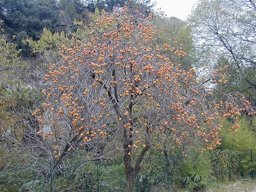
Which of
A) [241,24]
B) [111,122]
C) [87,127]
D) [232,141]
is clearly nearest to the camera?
[87,127]

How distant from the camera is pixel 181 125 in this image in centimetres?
686

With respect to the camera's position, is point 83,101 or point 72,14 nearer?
point 83,101

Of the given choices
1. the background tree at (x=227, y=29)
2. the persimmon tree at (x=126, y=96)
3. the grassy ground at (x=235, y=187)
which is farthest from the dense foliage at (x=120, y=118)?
the background tree at (x=227, y=29)

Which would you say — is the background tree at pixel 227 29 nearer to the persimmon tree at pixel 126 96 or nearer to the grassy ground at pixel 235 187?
the grassy ground at pixel 235 187

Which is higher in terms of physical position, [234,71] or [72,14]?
[72,14]

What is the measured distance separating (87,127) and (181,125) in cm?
162

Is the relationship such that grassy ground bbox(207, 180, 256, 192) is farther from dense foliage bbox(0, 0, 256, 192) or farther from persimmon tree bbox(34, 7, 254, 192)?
persimmon tree bbox(34, 7, 254, 192)

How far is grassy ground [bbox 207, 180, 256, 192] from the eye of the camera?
11883 mm

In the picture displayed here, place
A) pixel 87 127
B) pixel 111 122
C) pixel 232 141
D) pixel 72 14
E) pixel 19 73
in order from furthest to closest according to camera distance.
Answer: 1. pixel 72 14
2. pixel 232 141
3. pixel 19 73
4. pixel 111 122
5. pixel 87 127

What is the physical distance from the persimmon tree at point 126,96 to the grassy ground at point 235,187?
5013 mm

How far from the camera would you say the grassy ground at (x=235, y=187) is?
1188cm

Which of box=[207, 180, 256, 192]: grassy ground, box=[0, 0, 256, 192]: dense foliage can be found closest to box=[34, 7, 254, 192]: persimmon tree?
box=[0, 0, 256, 192]: dense foliage

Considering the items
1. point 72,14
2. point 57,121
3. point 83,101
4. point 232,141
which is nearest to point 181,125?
point 83,101

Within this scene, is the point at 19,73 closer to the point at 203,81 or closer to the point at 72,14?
the point at 203,81
